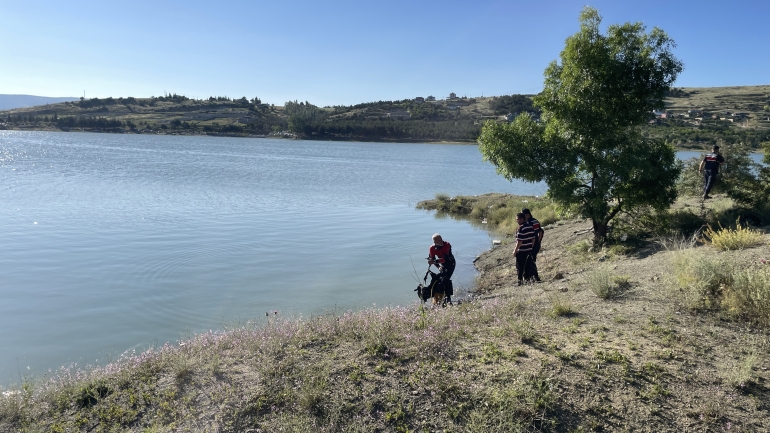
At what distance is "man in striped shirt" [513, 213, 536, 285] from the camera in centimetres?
1178

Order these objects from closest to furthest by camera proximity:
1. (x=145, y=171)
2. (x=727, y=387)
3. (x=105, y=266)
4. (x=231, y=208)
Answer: (x=727, y=387) → (x=105, y=266) → (x=231, y=208) → (x=145, y=171)

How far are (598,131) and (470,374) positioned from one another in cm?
971

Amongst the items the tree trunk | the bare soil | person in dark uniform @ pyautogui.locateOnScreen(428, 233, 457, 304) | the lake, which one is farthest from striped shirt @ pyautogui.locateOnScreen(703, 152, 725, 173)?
person in dark uniform @ pyautogui.locateOnScreen(428, 233, 457, 304)

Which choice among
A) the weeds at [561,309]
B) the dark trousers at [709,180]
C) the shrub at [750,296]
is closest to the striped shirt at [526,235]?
the weeds at [561,309]

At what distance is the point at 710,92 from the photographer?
137 metres

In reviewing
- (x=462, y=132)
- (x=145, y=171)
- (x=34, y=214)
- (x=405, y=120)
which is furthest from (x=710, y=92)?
(x=34, y=214)

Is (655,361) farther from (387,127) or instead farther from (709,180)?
(387,127)

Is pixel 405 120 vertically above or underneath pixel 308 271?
above

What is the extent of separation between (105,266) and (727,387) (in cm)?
1536

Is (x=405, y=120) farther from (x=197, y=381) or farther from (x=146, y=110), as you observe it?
(x=197, y=381)

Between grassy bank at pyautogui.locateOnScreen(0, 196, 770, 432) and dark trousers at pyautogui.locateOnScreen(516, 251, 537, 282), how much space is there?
356 cm

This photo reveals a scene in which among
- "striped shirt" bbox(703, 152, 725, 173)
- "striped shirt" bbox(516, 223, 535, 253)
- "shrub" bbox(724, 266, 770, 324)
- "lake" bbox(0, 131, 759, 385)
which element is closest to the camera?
"shrub" bbox(724, 266, 770, 324)

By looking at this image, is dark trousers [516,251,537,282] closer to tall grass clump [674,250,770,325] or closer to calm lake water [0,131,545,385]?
calm lake water [0,131,545,385]

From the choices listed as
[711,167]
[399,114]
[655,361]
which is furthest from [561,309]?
[399,114]
